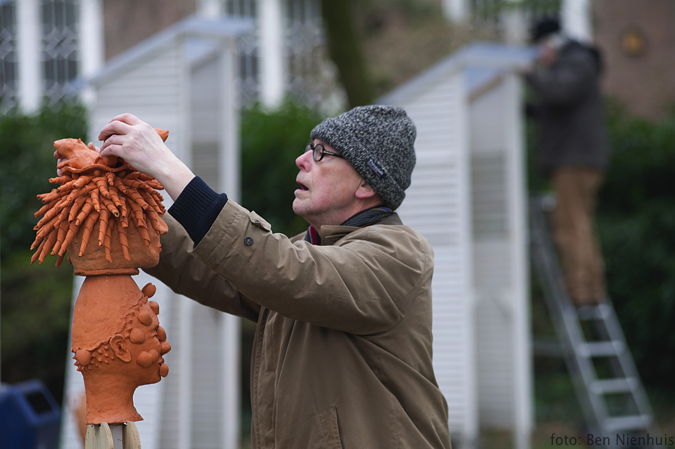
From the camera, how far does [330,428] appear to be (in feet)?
8.32

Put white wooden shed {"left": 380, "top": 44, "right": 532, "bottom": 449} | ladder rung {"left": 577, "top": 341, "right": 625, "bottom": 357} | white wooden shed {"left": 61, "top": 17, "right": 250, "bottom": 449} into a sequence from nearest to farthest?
white wooden shed {"left": 61, "top": 17, "right": 250, "bottom": 449} < white wooden shed {"left": 380, "top": 44, "right": 532, "bottom": 449} < ladder rung {"left": 577, "top": 341, "right": 625, "bottom": 357}

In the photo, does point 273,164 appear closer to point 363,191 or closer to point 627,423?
point 627,423

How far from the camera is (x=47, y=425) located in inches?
195

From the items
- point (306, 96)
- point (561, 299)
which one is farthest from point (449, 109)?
point (306, 96)

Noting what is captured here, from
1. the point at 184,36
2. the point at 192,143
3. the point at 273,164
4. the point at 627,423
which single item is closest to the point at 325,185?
the point at 184,36

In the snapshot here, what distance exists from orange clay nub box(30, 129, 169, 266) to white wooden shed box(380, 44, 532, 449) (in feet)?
13.3

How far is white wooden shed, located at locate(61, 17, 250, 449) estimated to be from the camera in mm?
5367

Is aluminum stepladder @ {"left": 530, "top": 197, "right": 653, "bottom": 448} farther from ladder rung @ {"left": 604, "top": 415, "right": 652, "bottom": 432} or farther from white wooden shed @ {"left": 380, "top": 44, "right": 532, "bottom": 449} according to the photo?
white wooden shed @ {"left": 380, "top": 44, "right": 532, "bottom": 449}

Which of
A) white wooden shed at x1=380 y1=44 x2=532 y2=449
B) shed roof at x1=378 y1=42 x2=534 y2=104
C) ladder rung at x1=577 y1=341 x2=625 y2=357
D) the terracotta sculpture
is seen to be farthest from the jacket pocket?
ladder rung at x1=577 y1=341 x2=625 y2=357

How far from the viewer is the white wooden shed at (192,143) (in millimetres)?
5367

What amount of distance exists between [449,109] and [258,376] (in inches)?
157

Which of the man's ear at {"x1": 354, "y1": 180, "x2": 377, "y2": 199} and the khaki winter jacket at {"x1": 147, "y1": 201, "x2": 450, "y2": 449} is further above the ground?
the man's ear at {"x1": 354, "y1": 180, "x2": 377, "y2": 199}

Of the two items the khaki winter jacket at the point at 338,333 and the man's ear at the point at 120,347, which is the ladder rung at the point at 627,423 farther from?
the man's ear at the point at 120,347

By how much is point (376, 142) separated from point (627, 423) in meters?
5.56
